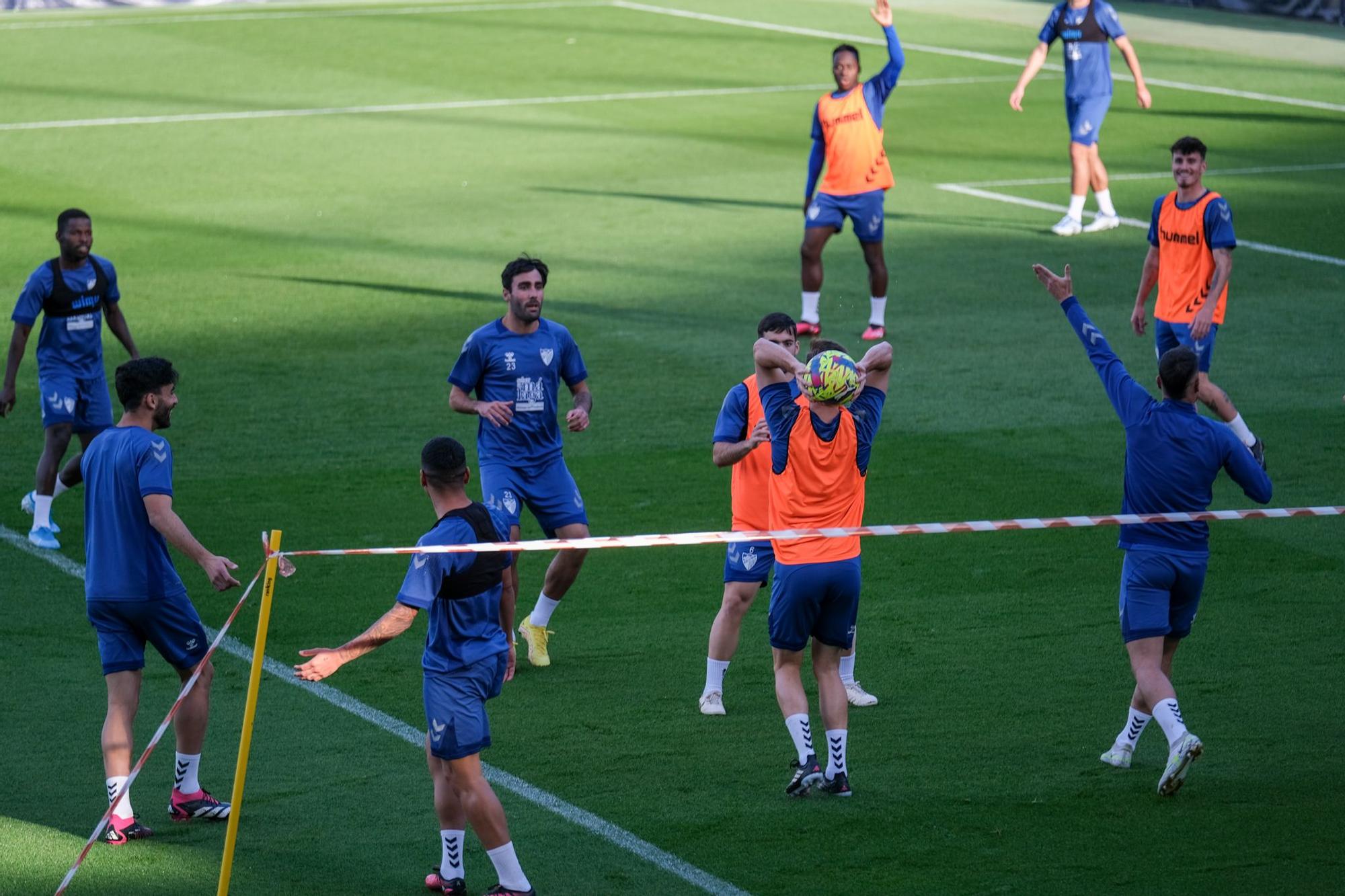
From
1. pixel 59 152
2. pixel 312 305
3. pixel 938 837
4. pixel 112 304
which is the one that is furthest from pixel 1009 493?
pixel 59 152

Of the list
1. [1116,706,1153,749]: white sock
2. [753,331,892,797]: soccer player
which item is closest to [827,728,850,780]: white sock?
[753,331,892,797]: soccer player

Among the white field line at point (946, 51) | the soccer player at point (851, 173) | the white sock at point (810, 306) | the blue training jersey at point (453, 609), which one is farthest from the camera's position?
the white field line at point (946, 51)

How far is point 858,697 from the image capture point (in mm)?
9727

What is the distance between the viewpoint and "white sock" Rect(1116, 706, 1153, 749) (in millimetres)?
8711

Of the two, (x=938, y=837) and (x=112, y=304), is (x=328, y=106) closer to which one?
(x=112, y=304)

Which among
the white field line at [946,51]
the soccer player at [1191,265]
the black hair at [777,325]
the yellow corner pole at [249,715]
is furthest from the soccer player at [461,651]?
the white field line at [946,51]

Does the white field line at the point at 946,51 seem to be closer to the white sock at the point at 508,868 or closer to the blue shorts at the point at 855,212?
the blue shorts at the point at 855,212

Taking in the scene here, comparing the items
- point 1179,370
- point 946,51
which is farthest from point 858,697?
point 946,51

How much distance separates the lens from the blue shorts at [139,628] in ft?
26.3

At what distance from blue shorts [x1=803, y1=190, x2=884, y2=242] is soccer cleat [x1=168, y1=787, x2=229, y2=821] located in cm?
1030

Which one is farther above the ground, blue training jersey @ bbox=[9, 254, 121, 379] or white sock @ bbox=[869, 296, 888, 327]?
blue training jersey @ bbox=[9, 254, 121, 379]

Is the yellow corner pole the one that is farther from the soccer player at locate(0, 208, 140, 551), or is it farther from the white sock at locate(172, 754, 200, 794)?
the soccer player at locate(0, 208, 140, 551)

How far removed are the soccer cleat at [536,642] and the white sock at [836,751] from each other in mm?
2471

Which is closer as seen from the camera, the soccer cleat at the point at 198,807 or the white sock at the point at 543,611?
the soccer cleat at the point at 198,807
